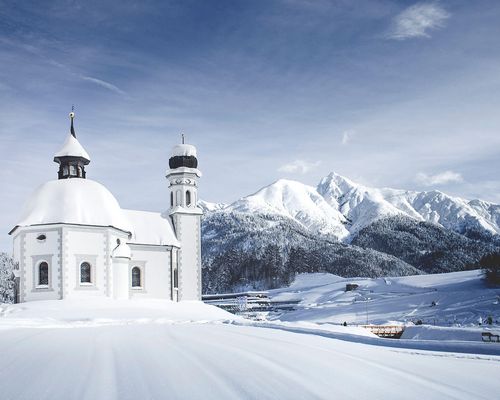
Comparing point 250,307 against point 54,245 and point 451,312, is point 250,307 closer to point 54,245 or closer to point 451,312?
point 451,312

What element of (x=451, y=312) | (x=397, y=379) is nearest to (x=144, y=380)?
(x=397, y=379)

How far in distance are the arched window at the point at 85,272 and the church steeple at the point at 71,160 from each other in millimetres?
8353

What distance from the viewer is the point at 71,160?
134 feet

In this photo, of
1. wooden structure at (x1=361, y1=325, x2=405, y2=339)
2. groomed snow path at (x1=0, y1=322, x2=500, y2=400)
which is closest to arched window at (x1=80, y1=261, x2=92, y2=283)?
wooden structure at (x1=361, y1=325, x2=405, y2=339)

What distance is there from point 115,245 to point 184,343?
83.6 feet

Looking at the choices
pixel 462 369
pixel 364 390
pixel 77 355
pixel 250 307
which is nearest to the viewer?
pixel 364 390

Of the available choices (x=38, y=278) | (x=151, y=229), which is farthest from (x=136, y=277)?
(x=38, y=278)

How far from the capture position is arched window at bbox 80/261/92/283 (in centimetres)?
3584

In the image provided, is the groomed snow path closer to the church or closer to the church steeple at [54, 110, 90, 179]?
the church

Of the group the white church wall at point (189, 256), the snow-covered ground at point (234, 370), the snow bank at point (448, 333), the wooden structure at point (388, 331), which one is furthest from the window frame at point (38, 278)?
the snow bank at point (448, 333)

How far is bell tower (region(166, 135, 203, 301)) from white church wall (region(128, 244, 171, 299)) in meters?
0.87

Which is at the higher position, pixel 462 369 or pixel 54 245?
pixel 54 245

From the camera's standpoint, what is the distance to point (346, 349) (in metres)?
13.2

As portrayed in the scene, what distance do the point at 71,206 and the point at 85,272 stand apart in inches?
190
